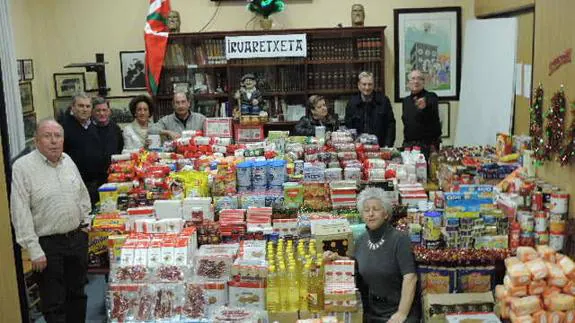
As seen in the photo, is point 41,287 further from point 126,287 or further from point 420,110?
point 420,110

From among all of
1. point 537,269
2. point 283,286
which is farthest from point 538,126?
point 283,286

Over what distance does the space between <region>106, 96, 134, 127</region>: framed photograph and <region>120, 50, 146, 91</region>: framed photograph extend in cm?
18

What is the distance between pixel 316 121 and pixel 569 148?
284cm

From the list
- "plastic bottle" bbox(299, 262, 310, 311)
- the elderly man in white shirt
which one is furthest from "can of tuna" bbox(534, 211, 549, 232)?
the elderly man in white shirt

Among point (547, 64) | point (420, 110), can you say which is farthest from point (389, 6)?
point (547, 64)

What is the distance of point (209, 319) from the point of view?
3699 millimetres

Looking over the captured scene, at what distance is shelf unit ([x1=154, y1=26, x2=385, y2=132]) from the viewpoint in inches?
322

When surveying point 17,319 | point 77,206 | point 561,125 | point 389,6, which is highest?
point 389,6

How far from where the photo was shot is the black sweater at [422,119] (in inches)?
276

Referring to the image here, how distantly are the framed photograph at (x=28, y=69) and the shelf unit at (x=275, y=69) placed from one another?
156 centimetres

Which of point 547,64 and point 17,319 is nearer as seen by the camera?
point 17,319

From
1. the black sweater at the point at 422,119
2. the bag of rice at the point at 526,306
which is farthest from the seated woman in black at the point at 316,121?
the bag of rice at the point at 526,306

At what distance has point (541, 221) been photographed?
14.1 ft

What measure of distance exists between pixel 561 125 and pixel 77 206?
346cm
